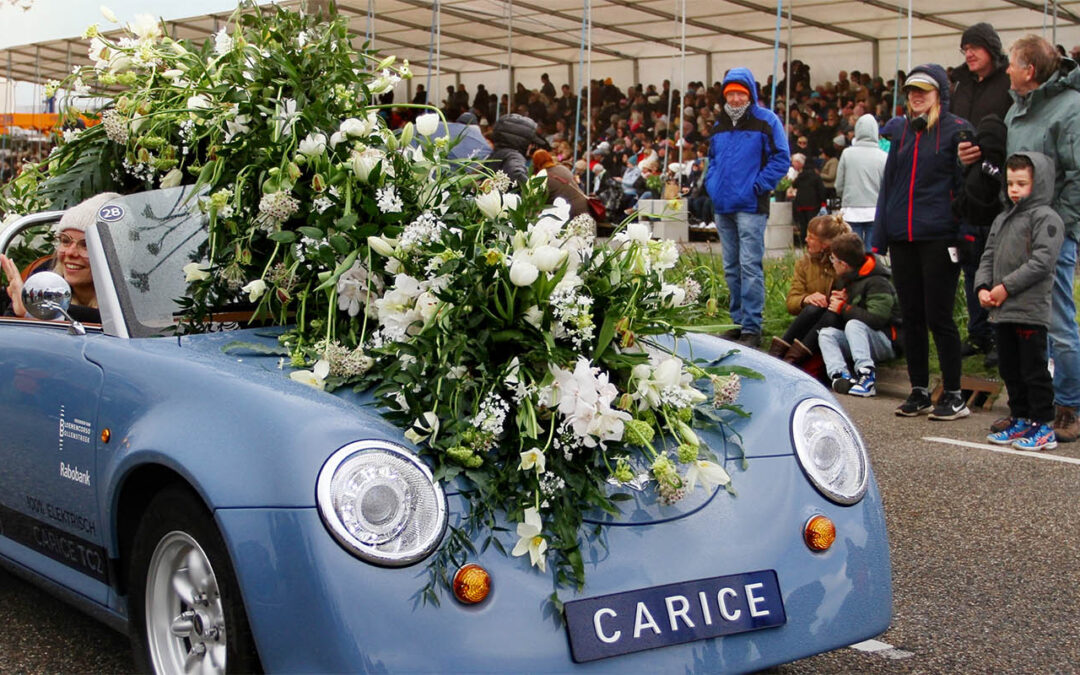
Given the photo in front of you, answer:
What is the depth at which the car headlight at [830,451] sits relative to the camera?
3461 mm

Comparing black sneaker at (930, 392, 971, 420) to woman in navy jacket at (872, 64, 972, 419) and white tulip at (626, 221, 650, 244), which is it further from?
white tulip at (626, 221, 650, 244)

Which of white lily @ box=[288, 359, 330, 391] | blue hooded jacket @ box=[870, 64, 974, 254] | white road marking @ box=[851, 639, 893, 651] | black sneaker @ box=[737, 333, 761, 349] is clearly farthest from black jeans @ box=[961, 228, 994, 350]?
white lily @ box=[288, 359, 330, 391]

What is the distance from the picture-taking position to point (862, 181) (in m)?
12.3

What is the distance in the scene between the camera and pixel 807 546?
3295 mm

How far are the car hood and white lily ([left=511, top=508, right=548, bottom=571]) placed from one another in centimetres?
17

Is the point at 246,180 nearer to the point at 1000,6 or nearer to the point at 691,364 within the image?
the point at 691,364

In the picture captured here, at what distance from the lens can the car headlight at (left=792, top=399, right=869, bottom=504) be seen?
3461mm

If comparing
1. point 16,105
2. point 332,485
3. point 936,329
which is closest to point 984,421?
point 936,329

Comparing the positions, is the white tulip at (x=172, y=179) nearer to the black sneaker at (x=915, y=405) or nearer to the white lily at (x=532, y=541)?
the white lily at (x=532, y=541)

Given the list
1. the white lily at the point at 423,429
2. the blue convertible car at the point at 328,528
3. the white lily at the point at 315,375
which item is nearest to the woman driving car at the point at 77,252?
the blue convertible car at the point at 328,528

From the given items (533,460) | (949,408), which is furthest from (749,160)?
(533,460)

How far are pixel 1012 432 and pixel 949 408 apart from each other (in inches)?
31.7

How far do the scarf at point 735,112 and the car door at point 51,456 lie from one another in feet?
24.5

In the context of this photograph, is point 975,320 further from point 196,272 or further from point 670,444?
point 196,272
